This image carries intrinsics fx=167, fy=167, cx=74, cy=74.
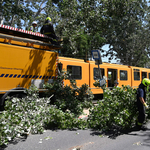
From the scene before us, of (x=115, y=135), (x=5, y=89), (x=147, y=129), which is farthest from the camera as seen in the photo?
(x=5, y=89)

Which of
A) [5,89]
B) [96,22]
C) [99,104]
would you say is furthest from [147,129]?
[96,22]

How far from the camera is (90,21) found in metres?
11.3

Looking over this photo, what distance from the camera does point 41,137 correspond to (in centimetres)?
459

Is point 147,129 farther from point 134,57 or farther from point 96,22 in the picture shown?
point 134,57

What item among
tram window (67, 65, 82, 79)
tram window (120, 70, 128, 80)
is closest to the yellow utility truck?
tram window (67, 65, 82, 79)

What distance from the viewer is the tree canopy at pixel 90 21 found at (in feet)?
36.1

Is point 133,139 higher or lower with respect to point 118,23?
lower


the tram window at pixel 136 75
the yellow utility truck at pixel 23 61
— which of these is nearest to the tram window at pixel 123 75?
the tram window at pixel 136 75

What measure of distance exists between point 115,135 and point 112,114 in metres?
→ 0.64

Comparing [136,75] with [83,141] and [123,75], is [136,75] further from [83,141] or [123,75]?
[83,141]

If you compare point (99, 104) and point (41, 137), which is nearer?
point (41, 137)

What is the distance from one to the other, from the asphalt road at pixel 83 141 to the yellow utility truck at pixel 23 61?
2.87m

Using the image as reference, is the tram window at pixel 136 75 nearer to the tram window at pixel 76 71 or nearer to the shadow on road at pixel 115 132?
the tram window at pixel 76 71

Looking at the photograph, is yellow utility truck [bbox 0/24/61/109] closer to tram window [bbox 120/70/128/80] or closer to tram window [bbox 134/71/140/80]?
tram window [bbox 120/70/128/80]
